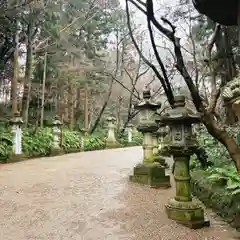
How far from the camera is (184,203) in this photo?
4340 millimetres

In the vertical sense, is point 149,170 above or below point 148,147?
below

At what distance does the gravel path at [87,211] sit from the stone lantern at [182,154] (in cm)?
Result: 19

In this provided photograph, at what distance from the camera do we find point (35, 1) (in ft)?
43.0

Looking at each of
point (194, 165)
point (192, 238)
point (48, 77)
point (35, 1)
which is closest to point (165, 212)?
point (192, 238)

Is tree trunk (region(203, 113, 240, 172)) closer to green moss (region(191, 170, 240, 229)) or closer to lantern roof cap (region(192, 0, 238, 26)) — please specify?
lantern roof cap (region(192, 0, 238, 26))

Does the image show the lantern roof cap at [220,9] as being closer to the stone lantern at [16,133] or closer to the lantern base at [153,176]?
the lantern base at [153,176]

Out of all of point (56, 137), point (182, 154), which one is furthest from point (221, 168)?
point (56, 137)

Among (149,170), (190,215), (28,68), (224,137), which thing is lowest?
(190,215)

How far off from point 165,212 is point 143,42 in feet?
55.4

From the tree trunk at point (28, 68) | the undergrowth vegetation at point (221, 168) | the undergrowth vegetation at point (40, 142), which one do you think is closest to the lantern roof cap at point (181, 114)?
the undergrowth vegetation at point (221, 168)

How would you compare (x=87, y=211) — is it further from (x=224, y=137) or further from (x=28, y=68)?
(x=28, y=68)

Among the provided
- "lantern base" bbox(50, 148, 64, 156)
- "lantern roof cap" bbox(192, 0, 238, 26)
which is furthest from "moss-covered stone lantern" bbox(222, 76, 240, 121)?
"lantern base" bbox(50, 148, 64, 156)

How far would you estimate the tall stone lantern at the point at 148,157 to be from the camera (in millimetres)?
6887

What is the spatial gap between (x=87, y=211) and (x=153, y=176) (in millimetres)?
2319
